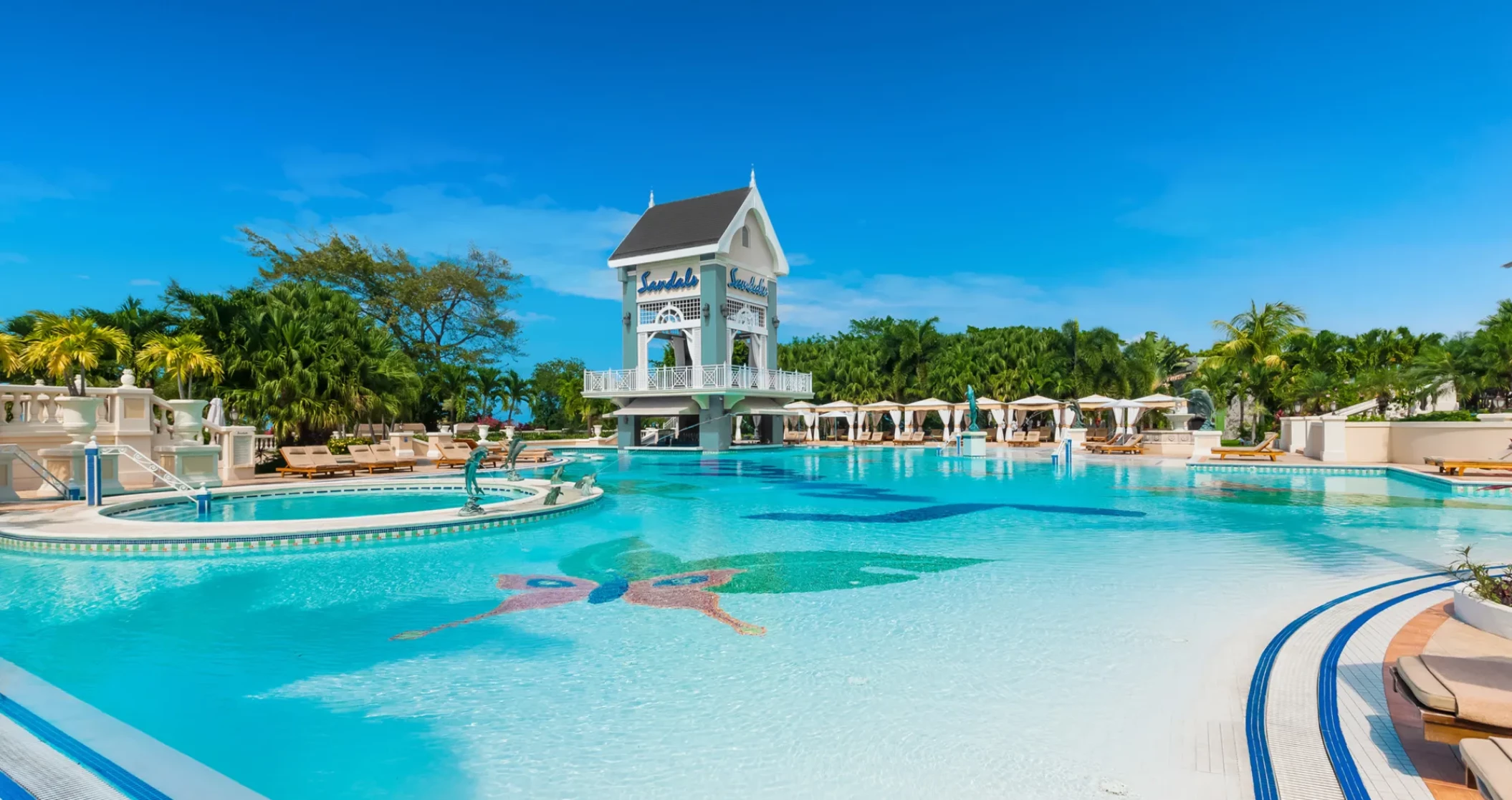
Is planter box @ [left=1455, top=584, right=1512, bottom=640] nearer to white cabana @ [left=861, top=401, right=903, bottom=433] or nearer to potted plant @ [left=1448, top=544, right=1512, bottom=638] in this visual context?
potted plant @ [left=1448, top=544, right=1512, bottom=638]

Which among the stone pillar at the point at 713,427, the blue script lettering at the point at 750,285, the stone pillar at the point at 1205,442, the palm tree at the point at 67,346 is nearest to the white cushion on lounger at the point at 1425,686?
the palm tree at the point at 67,346

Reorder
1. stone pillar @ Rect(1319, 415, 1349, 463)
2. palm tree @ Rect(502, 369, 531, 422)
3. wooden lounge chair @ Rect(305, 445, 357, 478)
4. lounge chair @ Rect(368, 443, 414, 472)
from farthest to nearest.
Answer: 1. palm tree @ Rect(502, 369, 531, 422)
2. stone pillar @ Rect(1319, 415, 1349, 463)
3. lounge chair @ Rect(368, 443, 414, 472)
4. wooden lounge chair @ Rect(305, 445, 357, 478)

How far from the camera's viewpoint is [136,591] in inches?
301

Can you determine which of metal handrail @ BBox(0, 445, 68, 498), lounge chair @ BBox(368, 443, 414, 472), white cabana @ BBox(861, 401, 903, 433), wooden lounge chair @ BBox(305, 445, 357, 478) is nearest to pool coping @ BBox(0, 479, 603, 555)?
metal handrail @ BBox(0, 445, 68, 498)

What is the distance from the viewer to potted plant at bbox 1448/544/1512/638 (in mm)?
4703

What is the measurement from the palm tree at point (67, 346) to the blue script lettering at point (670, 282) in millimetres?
18070

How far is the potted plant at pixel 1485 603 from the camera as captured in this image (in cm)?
470

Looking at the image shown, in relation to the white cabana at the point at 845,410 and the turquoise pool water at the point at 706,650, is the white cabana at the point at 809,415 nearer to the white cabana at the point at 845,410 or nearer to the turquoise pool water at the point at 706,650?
the white cabana at the point at 845,410

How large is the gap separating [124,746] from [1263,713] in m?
5.37

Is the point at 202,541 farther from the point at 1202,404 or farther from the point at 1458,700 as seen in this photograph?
the point at 1202,404

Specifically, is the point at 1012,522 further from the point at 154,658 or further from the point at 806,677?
the point at 154,658

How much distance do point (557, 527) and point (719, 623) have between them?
19.6 ft

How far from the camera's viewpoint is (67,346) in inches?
585

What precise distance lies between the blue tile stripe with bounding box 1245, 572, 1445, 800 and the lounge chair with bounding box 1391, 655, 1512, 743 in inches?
24.5
